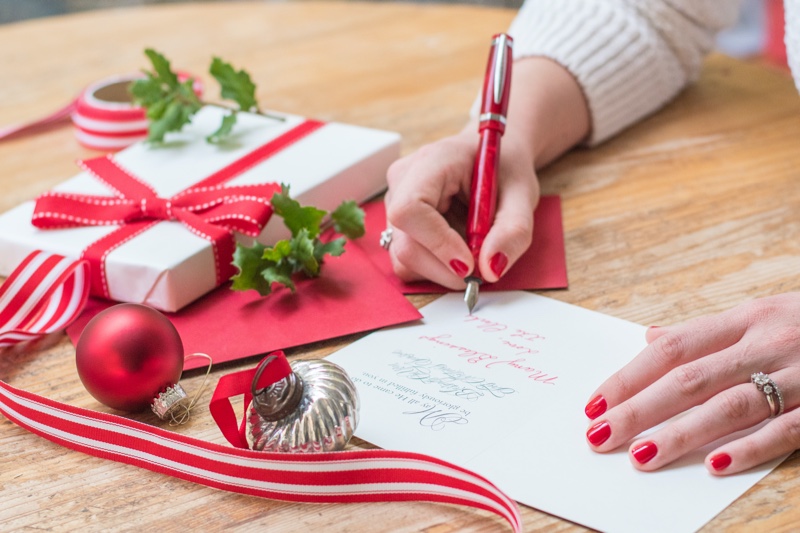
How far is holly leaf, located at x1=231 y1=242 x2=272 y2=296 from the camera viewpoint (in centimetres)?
90

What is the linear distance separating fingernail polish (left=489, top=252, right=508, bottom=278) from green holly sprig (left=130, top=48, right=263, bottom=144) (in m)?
0.44

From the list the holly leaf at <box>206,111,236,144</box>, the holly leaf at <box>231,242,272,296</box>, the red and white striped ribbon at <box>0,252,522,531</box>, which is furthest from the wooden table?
the holly leaf at <box>206,111,236,144</box>

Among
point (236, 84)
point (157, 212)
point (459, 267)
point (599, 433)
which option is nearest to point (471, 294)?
point (459, 267)

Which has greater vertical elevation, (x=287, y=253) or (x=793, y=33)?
(x=793, y=33)

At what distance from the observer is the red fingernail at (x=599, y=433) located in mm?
662

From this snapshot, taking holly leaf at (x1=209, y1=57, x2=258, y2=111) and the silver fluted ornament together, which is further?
holly leaf at (x1=209, y1=57, x2=258, y2=111)

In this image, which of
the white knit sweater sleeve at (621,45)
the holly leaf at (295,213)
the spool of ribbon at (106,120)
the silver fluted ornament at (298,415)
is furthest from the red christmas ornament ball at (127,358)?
the white knit sweater sleeve at (621,45)

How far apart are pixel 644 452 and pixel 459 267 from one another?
323mm

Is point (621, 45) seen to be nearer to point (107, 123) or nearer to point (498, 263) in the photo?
point (498, 263)

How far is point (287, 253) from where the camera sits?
922 millimetres

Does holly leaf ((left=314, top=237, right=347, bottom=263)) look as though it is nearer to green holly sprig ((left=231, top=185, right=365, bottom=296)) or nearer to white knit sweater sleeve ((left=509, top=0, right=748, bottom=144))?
green holly sprig ((left=231, top=185, right=365, bottom=296))

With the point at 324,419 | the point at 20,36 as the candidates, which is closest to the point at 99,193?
the point at 324,419

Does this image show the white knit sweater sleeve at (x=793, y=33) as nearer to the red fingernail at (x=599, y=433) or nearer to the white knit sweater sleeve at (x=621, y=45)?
the white knit sweater sleeve at (x=621, y=45)

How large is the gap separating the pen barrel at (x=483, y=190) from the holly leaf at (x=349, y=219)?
4.9 inches
